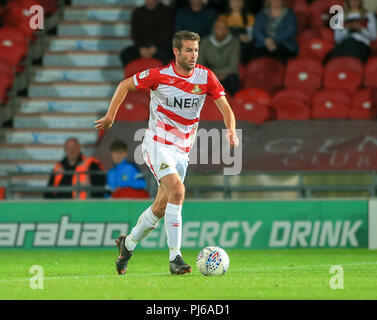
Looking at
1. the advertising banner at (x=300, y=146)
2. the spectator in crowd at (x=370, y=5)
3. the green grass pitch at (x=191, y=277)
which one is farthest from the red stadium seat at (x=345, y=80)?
the green grass pitch at (x=191, y=277)

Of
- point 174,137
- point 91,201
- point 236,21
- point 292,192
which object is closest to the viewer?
point 174,137

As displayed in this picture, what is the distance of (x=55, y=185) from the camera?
13422 millimetres

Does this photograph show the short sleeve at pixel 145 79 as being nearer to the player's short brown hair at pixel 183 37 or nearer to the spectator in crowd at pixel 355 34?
the player's short brown hair at pixel 183 37

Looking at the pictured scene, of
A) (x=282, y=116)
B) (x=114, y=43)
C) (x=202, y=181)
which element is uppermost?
(x=114, y=43)

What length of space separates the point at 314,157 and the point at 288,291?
20.3 feet

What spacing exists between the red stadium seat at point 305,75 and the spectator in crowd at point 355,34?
493mm

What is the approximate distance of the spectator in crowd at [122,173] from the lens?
12555mm

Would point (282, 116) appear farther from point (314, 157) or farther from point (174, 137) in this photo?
point (174, 137)

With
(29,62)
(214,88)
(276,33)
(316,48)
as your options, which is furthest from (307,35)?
(214,88)

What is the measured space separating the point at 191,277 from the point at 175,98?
169 cm

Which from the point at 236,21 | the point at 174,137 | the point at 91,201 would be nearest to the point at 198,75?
the point at 174,137

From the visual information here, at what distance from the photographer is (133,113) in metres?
14.0

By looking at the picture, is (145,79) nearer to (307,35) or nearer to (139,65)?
(139,65)

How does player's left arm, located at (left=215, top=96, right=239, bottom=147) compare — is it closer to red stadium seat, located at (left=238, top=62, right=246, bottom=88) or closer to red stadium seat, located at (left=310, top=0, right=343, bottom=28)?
red stadium seat, located at (left=238, top=62, right=246, bottom=88)
